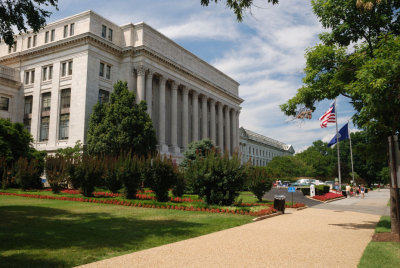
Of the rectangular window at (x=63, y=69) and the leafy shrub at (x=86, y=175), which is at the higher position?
the rectangular window at (x=63, y=69)

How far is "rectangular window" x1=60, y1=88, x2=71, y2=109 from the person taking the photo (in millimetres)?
46375

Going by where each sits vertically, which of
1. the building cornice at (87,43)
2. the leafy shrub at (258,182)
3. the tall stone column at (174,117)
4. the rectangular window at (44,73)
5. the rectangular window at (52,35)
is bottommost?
the leafy shrub at (258,182)

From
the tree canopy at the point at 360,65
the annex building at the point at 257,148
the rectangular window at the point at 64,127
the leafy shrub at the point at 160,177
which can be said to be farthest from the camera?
the annex building at the point at 257,148

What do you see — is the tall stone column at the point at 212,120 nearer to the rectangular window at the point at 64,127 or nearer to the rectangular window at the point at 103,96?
the rectangular window at the point at 103,96

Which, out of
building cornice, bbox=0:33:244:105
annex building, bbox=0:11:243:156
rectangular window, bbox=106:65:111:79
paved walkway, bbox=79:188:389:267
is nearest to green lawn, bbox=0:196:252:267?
paved walkway, bbox=79:188:389:267

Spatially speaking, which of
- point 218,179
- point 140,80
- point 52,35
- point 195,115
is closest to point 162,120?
point 140,80

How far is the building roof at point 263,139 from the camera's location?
419 ft

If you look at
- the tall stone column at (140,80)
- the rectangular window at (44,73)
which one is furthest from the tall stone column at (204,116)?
the rectangular window at (44,73)

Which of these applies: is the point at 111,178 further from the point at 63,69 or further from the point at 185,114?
the point at 185,114

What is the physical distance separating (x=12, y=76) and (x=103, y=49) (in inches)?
605

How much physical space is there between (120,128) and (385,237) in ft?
104

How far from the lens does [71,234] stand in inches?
418

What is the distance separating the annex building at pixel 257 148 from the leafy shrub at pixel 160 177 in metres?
93.3

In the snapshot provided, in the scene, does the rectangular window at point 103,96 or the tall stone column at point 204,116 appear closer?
the rectangular window at point 103,96
